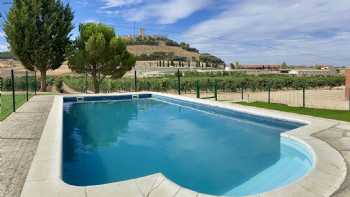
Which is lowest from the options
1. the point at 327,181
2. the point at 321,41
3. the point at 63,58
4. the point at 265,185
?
the point at 265,185

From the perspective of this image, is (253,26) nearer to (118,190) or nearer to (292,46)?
(292,46)

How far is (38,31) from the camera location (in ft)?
75.9

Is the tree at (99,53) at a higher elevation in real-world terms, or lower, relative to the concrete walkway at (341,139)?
higher

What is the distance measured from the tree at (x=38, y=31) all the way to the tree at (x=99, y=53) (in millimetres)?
1016

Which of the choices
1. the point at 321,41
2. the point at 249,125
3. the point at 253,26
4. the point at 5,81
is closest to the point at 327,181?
the point at 249,125

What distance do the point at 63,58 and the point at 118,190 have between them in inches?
853

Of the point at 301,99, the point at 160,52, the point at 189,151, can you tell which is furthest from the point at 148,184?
the point at 160,52

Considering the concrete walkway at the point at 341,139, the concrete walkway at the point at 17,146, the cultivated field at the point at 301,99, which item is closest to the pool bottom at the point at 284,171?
the concrete walkway at the point at 341,139

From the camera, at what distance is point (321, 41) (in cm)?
4678

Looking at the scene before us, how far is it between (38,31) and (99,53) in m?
4.26

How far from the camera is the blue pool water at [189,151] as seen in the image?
6.25 meters

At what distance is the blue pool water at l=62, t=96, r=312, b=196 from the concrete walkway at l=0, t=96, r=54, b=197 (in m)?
0.67

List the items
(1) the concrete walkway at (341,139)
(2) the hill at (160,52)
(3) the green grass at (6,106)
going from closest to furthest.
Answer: (1) the concrete walkway at (341,139)
(3) the green grass at (6,106)
(2) the hill at (160,52)

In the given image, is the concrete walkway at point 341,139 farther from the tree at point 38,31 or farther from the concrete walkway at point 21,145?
the tree at point 38,31
